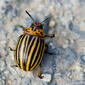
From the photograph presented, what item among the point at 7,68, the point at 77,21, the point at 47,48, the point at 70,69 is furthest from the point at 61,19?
the point at 7,68

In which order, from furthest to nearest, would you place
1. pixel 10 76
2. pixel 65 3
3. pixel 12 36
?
1. pixel 65 3
2. pixel 12 36
3. pixel 10 76

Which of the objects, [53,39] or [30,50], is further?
[53,39]

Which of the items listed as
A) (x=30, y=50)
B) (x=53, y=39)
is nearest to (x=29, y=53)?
(x=30, y=50)

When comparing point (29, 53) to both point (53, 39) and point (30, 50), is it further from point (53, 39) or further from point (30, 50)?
point (53, 39)

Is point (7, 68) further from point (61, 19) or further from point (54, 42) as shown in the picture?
point (61, 19)

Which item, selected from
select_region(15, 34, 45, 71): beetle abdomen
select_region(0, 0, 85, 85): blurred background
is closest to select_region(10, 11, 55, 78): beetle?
select_region(15, 34, 45, 71): beetle abdomen

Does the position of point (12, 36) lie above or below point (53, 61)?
above

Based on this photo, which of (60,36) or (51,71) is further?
(60,36)
